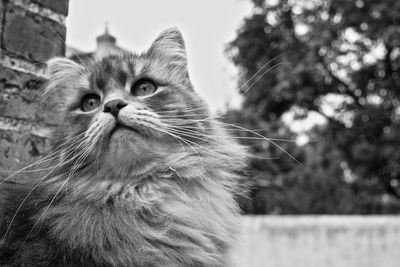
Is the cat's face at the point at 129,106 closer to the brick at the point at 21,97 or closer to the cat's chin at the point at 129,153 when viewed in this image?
the cat's chin at the point at 129,153

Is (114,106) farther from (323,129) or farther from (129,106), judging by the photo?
(323,129)

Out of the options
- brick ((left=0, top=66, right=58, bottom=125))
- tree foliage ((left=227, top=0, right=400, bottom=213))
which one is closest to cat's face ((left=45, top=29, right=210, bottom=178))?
brick ((left=0, top=66, right=58, bottom=125))

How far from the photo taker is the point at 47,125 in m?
2.52

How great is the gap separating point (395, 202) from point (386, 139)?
2851mm

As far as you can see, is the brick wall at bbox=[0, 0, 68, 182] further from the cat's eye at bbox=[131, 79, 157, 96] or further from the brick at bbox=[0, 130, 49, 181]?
the cat's eye at bbox=[131, 79, 157, 96]

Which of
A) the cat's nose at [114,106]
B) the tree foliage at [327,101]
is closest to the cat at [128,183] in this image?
the cat's nose at [114,106]

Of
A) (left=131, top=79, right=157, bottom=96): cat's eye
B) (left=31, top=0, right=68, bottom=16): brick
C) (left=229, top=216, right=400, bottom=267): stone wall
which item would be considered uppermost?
(left=31, top=0, right=68, bottom=16): brick

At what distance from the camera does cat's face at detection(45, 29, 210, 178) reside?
210 centimetres

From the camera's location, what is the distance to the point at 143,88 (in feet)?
7.82

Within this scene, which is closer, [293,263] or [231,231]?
[231,231]

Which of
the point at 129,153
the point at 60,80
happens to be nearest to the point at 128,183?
the point at 129,153

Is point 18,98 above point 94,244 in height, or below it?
above

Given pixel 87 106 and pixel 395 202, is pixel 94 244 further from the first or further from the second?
pixel 395 202

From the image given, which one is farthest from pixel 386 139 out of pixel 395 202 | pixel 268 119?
pixel 268 119
